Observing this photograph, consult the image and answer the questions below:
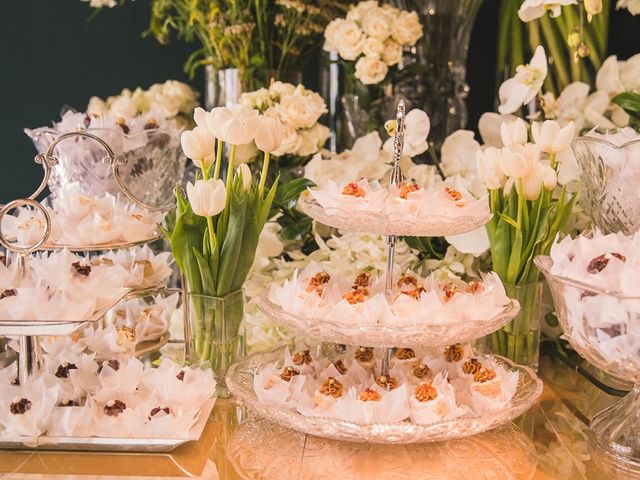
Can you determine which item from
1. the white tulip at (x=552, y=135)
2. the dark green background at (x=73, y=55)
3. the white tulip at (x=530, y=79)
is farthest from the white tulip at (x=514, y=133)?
the dark green background at (x=73, y=55)

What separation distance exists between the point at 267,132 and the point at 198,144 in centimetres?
9

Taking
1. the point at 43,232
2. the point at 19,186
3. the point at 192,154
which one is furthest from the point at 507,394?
→ the point at 19,186

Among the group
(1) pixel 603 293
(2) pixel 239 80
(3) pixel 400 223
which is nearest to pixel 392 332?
(3) pixel 400 223

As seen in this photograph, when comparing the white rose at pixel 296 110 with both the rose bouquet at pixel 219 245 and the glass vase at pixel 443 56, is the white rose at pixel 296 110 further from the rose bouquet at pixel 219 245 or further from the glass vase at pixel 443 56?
the glass vase at pixel 443 56

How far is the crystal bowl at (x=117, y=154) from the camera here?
4.86 feet

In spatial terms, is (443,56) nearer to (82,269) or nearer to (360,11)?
(360,11)

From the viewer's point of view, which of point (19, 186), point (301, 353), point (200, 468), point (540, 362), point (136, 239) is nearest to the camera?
point (200, 468)

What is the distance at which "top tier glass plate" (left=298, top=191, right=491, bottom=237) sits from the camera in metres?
1.02

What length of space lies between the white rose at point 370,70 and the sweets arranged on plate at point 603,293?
0.68 m

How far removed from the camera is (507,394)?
3.55ft

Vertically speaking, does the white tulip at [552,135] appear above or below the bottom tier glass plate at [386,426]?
above

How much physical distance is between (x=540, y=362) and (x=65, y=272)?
752 mm

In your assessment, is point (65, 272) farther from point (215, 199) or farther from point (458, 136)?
point (458, 136)

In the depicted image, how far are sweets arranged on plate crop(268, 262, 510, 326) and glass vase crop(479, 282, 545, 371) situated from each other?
203 millimetres
